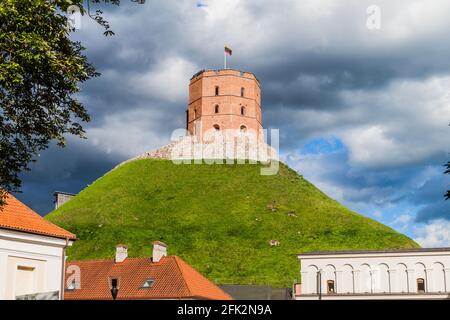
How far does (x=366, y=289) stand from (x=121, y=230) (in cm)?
4523

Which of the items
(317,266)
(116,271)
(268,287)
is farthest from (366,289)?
(116,271)

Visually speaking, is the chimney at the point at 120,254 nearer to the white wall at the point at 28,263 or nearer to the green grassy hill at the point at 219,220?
the white wall at the point at 28,263

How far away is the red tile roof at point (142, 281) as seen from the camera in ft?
145

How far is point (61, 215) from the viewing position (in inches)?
4087

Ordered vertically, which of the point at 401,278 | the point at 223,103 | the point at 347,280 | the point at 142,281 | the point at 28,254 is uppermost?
the point at 223,103

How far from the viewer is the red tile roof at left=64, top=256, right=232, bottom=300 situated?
145ft

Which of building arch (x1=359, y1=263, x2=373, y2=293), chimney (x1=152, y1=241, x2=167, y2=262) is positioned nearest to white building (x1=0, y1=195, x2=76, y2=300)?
chimney (x1=152, y1=241, x2=167, y2=262)

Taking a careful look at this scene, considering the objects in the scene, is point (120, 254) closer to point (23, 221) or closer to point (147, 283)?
point (147, 283)

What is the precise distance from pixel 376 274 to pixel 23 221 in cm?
4393

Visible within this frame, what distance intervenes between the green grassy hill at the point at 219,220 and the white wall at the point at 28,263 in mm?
47573

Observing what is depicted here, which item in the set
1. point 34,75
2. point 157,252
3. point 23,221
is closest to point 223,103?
point 157,252

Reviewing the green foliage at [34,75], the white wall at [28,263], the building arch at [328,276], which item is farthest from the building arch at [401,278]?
the green foliage at [34,75]

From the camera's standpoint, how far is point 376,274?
64438mm
